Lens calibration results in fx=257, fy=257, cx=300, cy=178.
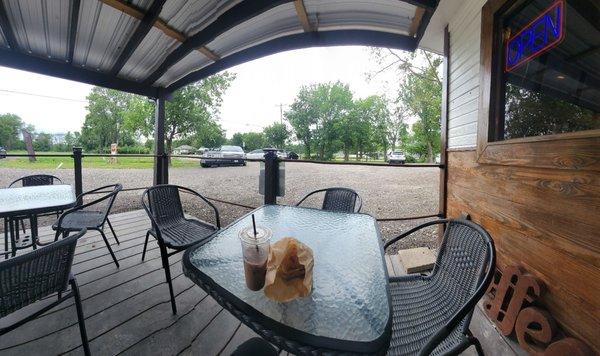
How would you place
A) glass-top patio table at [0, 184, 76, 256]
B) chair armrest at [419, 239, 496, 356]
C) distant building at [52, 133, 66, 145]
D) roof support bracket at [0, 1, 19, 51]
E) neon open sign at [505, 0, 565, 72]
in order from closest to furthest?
chair armrest at [419, 239, 496, 356] < neon open sign at [505, 0, 565, 72] < glass-top patio table at [0, 184, 76, 256] < roof support bracket at [0, 1, 19, 51] < distant building at [52, 133, 66, 145]

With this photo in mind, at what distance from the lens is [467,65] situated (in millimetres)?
2309

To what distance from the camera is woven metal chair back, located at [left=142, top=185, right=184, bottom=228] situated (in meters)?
2.19

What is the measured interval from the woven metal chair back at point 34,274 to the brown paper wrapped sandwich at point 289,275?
93cm

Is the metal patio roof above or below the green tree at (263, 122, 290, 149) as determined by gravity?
below

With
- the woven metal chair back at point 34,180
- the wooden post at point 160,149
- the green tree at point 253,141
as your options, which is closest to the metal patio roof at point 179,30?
the wooden post at point 160,149

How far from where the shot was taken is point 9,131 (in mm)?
27812

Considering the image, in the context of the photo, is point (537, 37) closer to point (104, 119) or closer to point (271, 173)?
point (271, 173)

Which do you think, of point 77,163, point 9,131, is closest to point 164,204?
point 77,163

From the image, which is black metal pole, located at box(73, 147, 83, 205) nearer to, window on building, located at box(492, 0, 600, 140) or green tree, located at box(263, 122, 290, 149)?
window on building, located at box(492, 0, 600, 140)

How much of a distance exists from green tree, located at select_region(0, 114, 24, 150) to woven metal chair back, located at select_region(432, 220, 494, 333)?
3955 centimetres

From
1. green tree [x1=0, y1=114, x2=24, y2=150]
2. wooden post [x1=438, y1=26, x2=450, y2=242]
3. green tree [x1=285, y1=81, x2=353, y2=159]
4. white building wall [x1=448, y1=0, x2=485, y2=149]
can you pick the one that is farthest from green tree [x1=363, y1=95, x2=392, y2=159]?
green tree [x1=0, y1=114, x2=24, y2=150]

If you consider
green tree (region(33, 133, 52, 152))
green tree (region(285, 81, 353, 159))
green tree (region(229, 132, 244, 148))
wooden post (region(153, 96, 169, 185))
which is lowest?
wooden post (region(153, 96, 169, 185))

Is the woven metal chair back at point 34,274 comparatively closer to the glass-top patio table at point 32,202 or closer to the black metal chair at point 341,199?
the glass-top patio table at point 32,202

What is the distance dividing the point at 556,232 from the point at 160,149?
463cm
